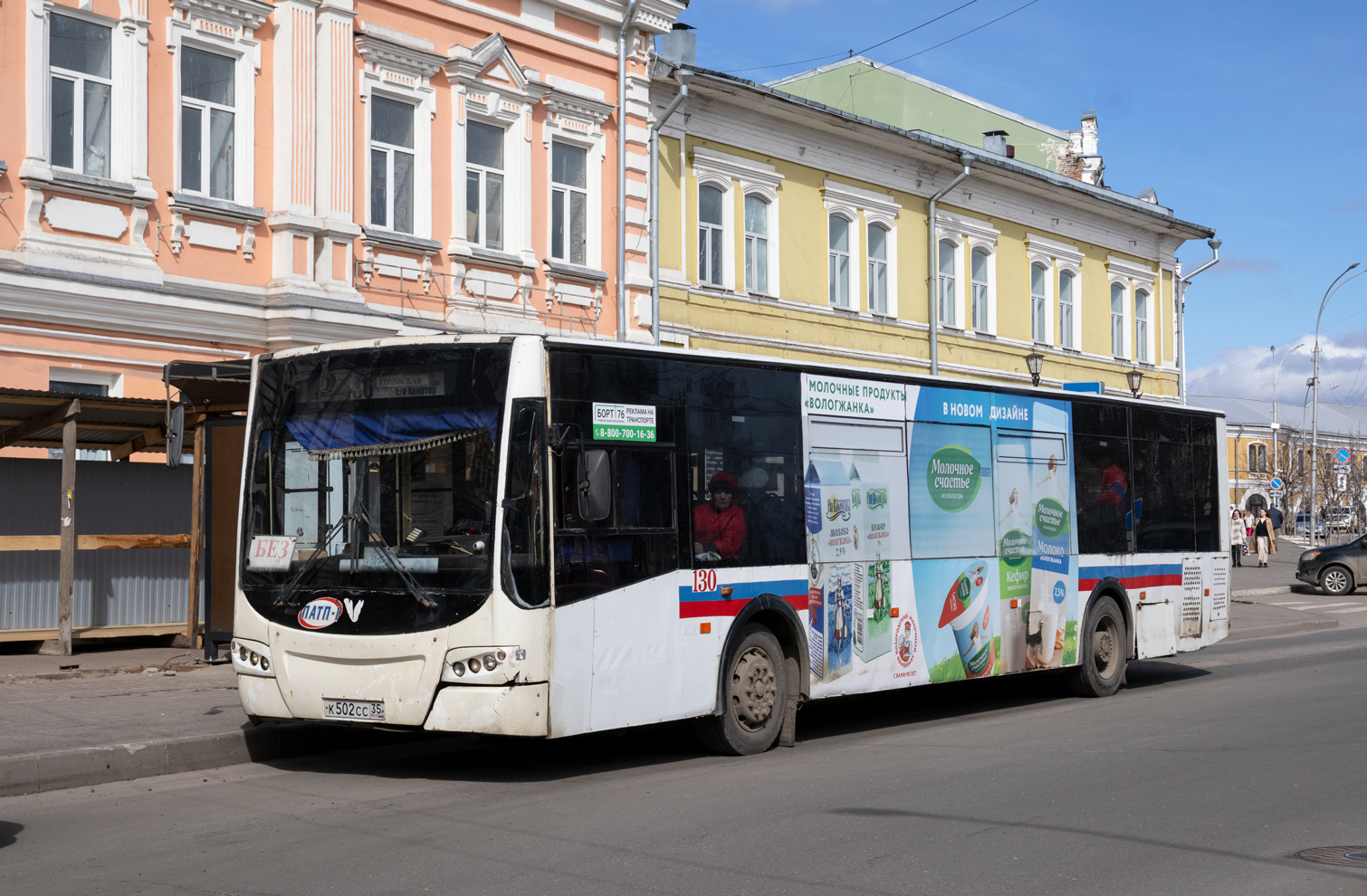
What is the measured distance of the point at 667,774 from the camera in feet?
32.5

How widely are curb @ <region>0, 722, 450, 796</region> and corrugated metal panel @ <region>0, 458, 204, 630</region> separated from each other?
5833 millimetres

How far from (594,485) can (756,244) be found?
1787 cm

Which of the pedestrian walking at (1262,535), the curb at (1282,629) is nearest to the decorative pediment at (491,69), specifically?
the curb at (1282,629)

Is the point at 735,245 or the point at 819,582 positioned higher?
the point at 735,245

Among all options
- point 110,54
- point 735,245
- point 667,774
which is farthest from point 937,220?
point 667,774

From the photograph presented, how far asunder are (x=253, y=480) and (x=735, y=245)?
1680cm

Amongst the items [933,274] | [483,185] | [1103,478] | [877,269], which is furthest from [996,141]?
[1103,478]

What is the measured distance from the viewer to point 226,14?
18.1 metres

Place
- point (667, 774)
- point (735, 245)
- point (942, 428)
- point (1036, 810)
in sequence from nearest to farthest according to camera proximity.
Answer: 1. point (1036, 810)
2. point (667, 774)
3. point (942, 428)
4. point (735, 245)

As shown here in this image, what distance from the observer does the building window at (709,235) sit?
2553 centimetres

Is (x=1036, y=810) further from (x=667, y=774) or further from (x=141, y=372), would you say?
(x=141, y=372)

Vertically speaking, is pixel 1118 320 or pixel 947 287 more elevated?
pixel 1118 320

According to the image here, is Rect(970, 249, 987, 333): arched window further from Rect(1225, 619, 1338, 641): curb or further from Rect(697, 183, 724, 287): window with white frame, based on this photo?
Rect(1225, 619, 1338, 641): curb

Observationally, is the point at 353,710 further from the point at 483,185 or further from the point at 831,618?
the point at 483,185
